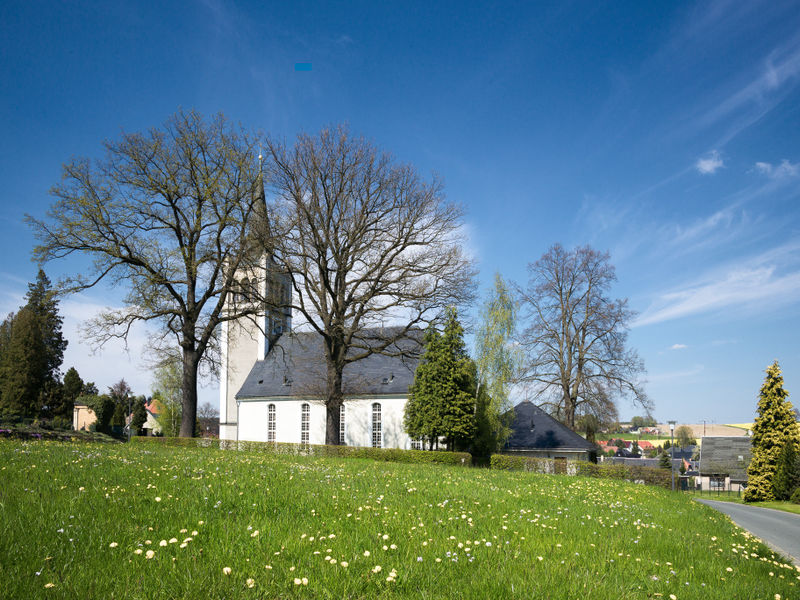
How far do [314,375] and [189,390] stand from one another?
52.1 ft

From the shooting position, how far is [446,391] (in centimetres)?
3148

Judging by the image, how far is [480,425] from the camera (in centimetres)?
3262

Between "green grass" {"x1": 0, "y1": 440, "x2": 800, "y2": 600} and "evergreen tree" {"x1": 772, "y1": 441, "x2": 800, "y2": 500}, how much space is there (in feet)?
84.0

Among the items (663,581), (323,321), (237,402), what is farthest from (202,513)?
(237,402)

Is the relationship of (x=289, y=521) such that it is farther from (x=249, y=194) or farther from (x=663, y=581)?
(x=249, y=194)

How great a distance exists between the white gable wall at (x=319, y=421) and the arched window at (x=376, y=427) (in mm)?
245

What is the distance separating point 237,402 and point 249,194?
24620 millimetres

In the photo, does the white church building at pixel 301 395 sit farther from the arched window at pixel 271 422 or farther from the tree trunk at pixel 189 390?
the tree trunk at pixel 189 390

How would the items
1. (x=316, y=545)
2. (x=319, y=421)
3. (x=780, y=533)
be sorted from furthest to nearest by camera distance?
(x=319, y=421) < (x=780, y=533) < (x=316, y=545)

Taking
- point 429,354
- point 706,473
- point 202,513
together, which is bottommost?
point 706,473

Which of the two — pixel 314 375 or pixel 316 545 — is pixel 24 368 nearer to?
pixel 314 375

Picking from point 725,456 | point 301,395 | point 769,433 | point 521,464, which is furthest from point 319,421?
point 725,456

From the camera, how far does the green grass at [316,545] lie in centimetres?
434

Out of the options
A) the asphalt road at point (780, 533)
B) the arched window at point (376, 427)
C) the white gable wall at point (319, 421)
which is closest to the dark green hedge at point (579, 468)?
the asphalt road at point (780, 533)
